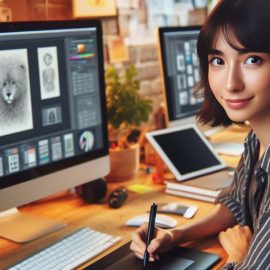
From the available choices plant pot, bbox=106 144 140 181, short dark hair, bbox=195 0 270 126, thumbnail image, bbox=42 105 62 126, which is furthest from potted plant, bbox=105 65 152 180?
short dark hair, bbox=195 0 270 126

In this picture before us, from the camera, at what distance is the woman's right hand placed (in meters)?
1.14

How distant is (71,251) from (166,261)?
0.76ft

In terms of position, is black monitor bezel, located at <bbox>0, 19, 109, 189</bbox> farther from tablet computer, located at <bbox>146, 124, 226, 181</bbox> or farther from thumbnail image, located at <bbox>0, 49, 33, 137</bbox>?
tablet computer, located at <bbox>146, 124, 226, 181</bbox>

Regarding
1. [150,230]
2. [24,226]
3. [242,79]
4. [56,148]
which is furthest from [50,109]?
[242,79]

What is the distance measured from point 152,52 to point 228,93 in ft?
4.06

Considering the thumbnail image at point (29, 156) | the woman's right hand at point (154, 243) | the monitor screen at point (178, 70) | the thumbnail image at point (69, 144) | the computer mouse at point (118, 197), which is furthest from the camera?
the monitor screen at point (178, 70)

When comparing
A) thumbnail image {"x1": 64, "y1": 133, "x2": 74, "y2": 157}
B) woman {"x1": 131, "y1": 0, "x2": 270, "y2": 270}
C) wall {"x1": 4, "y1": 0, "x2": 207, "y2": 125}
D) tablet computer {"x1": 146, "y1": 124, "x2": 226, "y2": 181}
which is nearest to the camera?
woman {"x1": 131, "y1": 0, "x2": 270, "y2": 270}

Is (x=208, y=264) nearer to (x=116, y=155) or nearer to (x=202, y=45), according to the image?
(x=202, y=45)

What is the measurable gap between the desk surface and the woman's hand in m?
0.02

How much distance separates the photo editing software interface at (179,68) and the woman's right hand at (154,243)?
767 mm

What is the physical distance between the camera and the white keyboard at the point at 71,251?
3.66ft

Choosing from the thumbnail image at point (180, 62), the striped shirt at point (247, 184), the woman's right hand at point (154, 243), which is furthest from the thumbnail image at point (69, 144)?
the thumbnail image at point (180, 62)

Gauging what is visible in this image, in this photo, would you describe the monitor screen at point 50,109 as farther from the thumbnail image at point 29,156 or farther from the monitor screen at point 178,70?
the monitor screen at point 178,70

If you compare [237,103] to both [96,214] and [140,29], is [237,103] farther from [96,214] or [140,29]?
[140,29]
